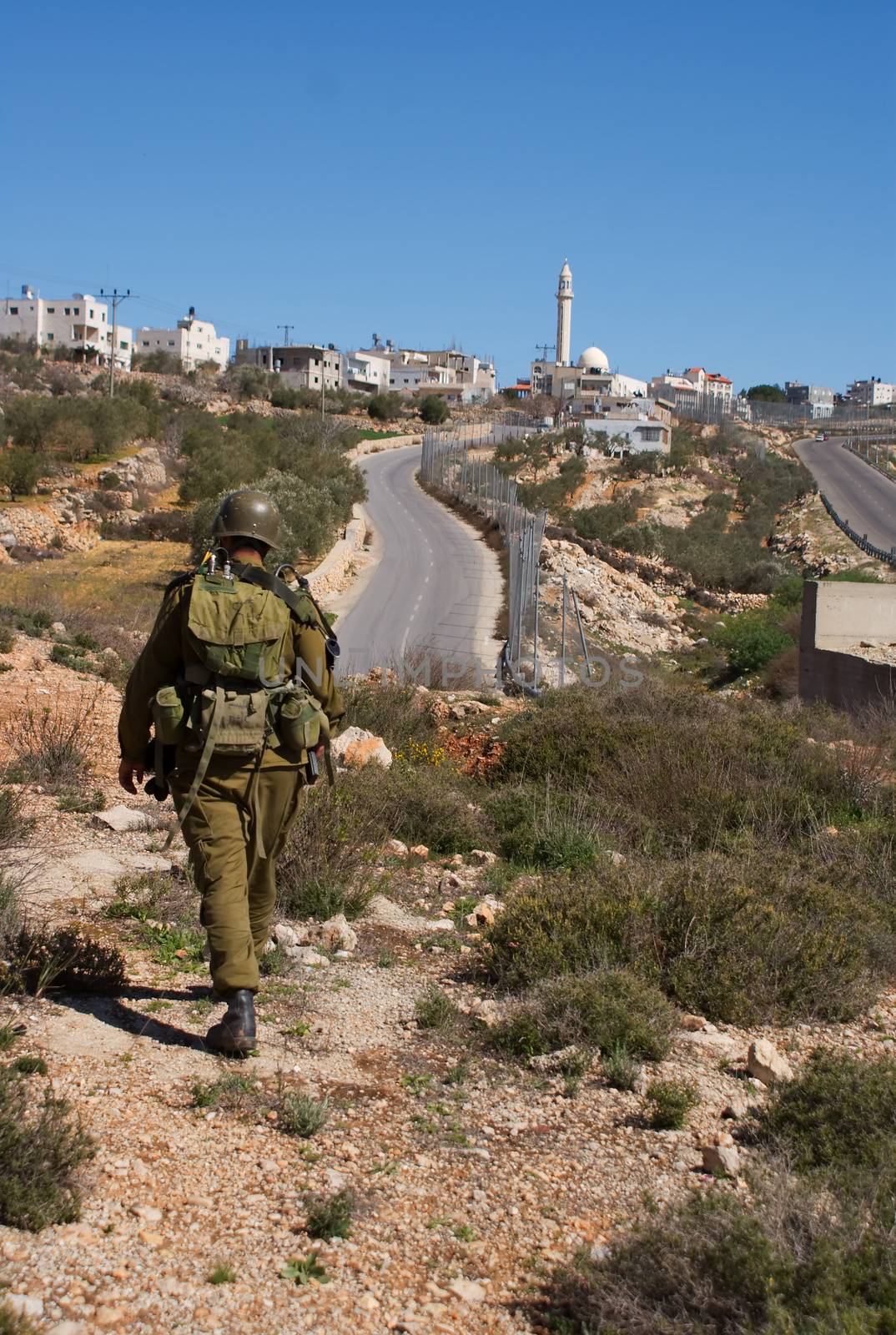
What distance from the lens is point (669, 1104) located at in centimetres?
352

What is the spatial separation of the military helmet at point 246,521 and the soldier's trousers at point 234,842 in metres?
0.77

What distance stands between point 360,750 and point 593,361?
130 meters

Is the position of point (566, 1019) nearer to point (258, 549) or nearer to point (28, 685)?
point (258, 549)

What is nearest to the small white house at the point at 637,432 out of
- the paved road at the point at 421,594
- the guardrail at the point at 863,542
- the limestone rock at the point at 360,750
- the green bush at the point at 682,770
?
the guardrail at the point at 863,542

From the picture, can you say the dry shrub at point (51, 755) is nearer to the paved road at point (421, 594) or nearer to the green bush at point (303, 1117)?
the green bush at point (303, 1117)

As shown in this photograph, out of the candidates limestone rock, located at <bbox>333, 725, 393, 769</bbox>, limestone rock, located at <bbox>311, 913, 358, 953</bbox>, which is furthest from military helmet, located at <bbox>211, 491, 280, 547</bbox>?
limestone rock, located at <bbox>333, 725, 393, 769</bbox>

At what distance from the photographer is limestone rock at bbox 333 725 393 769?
7.58 m

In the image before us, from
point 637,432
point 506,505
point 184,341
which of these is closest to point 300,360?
point 184,341

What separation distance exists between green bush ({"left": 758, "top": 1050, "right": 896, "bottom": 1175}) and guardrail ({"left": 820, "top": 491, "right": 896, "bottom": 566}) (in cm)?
3905

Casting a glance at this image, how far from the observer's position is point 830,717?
1032 cm

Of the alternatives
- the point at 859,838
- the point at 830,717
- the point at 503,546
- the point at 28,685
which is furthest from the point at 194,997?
the point at 503,546

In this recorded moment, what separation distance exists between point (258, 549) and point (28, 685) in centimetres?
633

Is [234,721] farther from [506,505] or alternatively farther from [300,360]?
[300,360]

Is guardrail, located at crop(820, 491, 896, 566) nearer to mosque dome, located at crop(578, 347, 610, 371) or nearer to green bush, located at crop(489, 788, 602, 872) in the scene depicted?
green bush, located at crop(489, 788, 602, 872)
